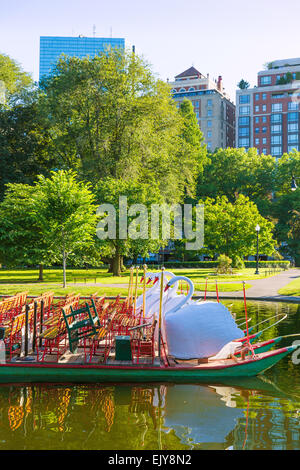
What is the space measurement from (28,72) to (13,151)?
13522 millimetres

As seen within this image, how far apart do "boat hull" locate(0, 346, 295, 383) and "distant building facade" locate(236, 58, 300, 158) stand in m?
121

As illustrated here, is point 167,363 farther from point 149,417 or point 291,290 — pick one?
point 291,290

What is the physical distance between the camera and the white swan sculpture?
12.0m

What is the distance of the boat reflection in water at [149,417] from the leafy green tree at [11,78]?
4849 centimetres

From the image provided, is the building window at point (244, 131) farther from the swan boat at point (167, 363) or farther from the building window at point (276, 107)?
the swan boat at point (167, 363)

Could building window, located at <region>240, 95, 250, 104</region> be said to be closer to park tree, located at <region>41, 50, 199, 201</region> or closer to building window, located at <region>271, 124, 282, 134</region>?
building window, located at <region>271, 124, 282, 134</region>

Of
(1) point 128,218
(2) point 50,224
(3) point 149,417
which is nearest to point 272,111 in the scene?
(1) point 128,218

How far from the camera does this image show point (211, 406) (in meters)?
10.2

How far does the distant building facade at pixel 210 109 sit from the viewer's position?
136500 mm

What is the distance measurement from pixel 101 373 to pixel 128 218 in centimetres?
3070

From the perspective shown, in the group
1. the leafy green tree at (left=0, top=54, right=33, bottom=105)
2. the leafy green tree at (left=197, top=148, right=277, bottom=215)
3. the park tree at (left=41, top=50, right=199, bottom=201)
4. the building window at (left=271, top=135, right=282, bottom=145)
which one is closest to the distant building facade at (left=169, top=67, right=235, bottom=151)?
the building window at (left=271, top=135, right=282, bottom=145)
